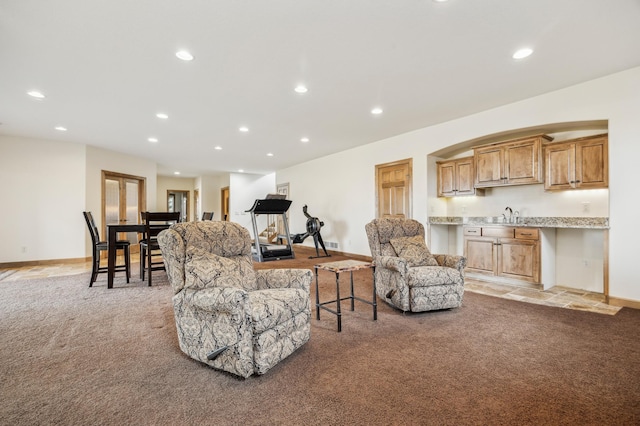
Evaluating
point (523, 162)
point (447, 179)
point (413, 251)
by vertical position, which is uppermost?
point (523, 162)

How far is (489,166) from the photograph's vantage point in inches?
184

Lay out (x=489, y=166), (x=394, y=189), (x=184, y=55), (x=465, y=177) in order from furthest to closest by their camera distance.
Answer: (x=394, y=189)
(x=465, y=177)
(x=489, y=166)
(x=184, y=55)

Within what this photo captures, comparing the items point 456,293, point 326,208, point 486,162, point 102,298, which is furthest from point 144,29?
point 326,208

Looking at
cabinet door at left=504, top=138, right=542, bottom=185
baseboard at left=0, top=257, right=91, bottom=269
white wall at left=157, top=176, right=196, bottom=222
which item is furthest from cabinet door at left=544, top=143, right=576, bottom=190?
white wall at left=157, top=176, right=196, bottom=222

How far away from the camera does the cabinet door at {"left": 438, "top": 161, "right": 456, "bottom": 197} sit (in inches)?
208

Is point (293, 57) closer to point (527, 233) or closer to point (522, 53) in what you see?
point (522, 53)

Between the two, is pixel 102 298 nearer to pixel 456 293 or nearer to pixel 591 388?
pixel 456 293

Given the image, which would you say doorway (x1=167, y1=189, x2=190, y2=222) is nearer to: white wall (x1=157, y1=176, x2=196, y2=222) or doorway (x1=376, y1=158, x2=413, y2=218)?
white wall (x1=157, y1=176, x2=196, y2=222)

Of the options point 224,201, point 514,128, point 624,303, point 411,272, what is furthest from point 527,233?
point 224,201

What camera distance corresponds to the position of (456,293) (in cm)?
321

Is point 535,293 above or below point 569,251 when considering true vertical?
below

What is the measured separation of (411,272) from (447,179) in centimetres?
289

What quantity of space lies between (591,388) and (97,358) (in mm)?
3249

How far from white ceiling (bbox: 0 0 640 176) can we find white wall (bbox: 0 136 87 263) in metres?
1.10
